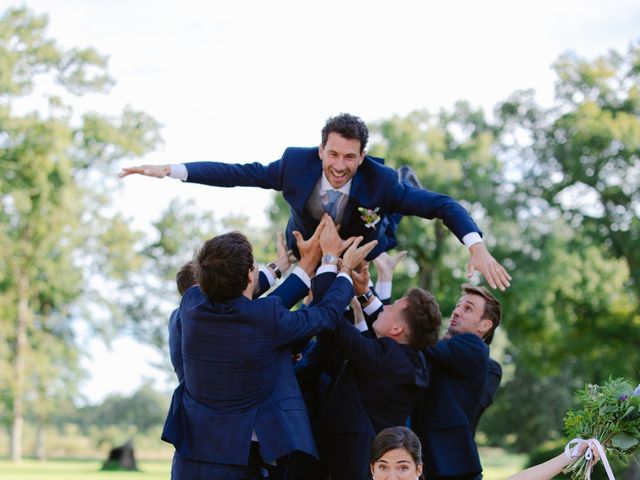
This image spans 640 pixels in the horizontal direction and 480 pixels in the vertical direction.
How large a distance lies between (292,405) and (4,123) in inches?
1219

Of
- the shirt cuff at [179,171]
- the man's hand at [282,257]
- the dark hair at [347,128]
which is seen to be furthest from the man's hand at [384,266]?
the shirt cuff at [179,171]

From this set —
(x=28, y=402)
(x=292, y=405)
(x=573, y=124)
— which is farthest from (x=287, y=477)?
(x=28, y=402)

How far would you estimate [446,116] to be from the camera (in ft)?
114

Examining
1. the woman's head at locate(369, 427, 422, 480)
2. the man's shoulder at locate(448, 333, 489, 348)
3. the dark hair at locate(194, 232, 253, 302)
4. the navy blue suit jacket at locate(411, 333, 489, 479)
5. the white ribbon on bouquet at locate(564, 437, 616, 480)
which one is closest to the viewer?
the white ribbon on bouquet at locate(564, 437, 616, 480)

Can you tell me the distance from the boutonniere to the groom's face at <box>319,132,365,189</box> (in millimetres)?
245

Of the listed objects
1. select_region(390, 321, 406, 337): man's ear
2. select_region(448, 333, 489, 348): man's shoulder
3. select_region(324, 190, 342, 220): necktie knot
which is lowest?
select_region(448, 333, 489, 348): man's shoulder

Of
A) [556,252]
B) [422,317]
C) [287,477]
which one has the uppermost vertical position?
[556,252]

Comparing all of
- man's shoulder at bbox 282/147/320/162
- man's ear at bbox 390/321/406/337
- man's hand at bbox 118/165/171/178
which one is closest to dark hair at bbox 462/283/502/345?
man's ear at bbox 390/321/406/337

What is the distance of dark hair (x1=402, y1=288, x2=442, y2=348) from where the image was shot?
18.9 feet

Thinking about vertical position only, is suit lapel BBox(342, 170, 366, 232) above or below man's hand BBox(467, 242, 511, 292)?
above

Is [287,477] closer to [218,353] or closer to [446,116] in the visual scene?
[218,353]

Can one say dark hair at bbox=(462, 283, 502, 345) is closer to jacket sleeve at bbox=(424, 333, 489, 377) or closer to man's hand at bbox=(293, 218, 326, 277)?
jacket sleeve at bbox=(424, 333, 489, 377)

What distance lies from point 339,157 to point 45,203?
3046 centimetres

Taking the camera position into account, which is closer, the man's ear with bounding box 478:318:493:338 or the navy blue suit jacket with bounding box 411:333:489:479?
the navy blue suit jacket with bounding box 411:333:489:479
